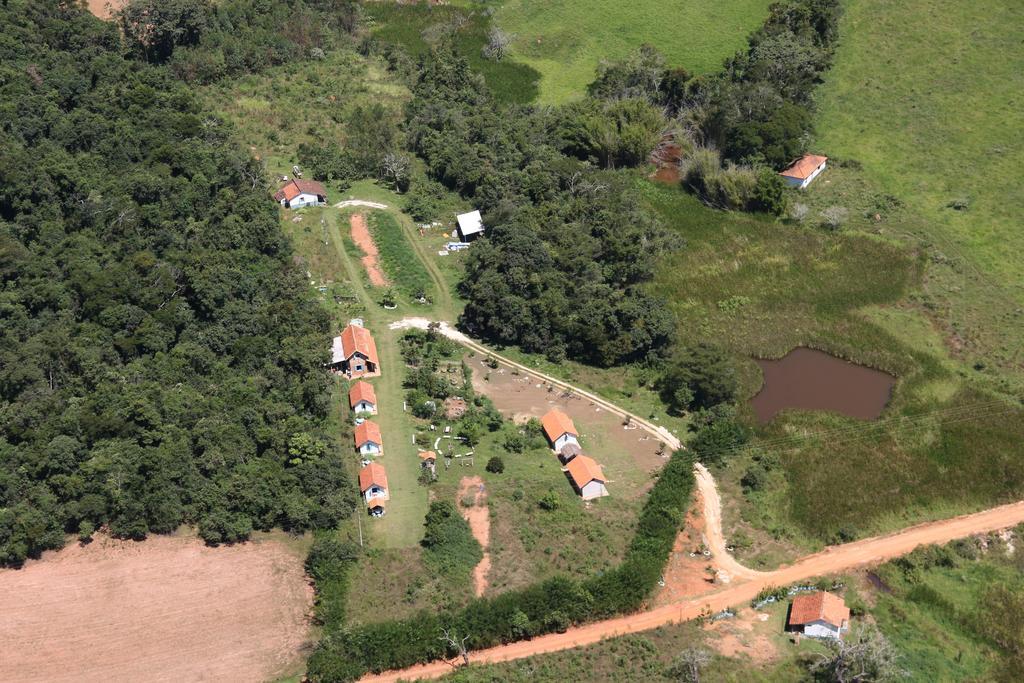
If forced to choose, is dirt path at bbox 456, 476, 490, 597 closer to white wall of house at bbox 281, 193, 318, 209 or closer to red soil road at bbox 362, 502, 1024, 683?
red soil road at bbox 362, 502, 1024, 683

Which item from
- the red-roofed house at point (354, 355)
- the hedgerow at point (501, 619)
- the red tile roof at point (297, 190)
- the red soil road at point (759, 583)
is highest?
the red tile roof at point (297, 190)

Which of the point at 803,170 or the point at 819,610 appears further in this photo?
the point at 803,170

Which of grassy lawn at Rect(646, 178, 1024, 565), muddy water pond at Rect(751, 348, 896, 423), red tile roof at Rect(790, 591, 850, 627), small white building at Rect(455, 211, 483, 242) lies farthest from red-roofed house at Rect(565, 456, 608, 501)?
small white building at Rect(455, 211, 483, 242)

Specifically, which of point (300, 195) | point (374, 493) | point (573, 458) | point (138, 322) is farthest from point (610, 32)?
point (374, 493)

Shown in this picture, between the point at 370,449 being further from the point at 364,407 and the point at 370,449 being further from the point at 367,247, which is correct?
the point at 367,247

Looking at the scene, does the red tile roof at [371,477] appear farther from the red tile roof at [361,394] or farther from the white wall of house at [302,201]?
the white wall of house at [302,201]

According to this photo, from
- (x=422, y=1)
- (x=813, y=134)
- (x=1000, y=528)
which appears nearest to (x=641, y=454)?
(x=1000, y=528)

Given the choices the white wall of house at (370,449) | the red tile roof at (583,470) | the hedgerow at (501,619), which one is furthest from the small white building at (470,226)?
the hedgerow at (501,619)
